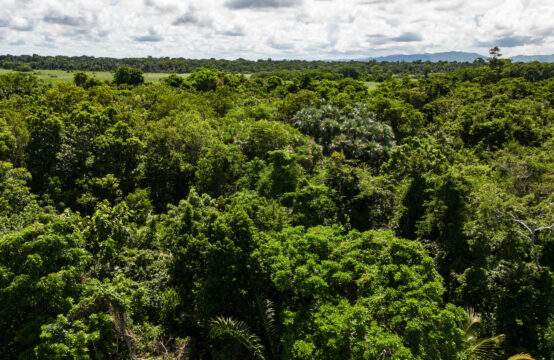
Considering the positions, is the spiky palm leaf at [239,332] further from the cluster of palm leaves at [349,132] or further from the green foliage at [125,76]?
the green foliage at [125,76]

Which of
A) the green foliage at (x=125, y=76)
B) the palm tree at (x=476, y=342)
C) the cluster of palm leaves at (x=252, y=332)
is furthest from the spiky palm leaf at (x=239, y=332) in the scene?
the green foliage at (x=125, y=76)

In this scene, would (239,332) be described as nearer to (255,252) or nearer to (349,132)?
(255,252)

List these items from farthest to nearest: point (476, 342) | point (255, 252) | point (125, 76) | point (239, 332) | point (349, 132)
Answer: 1. point (125, 76)
2. point (349, 132)
3. point (255, 252)
4. point (476, 342)
5. point (239, 332)

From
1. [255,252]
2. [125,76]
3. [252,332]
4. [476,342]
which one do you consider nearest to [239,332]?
[252,332]

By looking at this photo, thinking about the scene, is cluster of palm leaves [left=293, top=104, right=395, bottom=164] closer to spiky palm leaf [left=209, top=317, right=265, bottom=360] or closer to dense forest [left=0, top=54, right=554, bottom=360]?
dense forest [left=0, top=54, right=554, bottom=360]

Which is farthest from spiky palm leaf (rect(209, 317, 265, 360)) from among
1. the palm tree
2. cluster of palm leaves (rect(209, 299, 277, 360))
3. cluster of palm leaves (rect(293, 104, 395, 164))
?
cluster of palm leaves (rect(293, 104, 395, 164))

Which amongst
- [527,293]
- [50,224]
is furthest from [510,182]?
[50,224]
